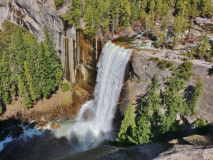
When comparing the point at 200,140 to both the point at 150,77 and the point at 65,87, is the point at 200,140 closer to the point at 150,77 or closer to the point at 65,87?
the point at 150,77

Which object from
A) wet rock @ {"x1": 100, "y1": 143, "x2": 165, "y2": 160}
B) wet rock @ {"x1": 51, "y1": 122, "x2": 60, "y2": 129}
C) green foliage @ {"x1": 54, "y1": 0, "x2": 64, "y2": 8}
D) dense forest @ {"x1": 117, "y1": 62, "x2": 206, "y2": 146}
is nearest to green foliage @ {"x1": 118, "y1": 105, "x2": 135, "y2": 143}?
dense forest @ {"x1": 117, "y1": 62, "x2": 206, "y2": 146}

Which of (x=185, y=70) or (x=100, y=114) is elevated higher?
(x=185, y=70)

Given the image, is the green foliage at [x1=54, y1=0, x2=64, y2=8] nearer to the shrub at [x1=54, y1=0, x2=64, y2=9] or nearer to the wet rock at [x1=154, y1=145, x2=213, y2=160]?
the shrub at [x1=54, y1=0, x2=64, y2=9]

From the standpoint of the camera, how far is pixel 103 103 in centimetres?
3609

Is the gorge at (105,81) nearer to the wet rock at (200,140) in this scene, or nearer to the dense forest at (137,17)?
the dense forest at (137,17)

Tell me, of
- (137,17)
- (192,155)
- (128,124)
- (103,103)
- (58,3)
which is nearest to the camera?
(192,155)

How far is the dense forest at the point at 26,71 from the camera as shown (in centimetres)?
3953

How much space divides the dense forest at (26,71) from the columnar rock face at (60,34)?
322 centimetres

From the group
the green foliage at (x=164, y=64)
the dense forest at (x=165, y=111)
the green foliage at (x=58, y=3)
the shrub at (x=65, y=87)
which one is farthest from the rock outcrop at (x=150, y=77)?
the green foliage at (x=58, y=3)

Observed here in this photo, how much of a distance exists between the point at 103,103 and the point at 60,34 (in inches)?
828

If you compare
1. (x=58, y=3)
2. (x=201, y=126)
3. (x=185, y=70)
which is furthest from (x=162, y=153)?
(x=58, y=3)

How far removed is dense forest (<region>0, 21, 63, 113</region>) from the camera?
39531 mm

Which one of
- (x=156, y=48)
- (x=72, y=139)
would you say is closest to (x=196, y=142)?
(x=156, y=48)

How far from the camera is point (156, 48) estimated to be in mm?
33938
